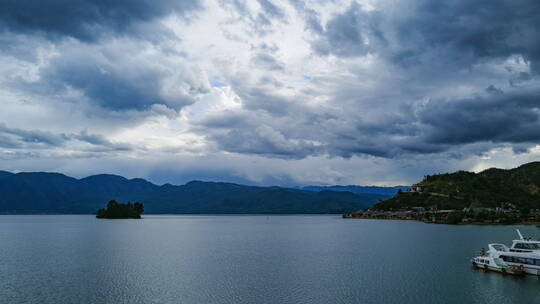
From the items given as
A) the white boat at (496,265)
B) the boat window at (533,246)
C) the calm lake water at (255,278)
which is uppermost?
the boat window at (533,246)

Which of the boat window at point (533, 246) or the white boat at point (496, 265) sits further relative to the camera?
the boat window at point (533, 246)

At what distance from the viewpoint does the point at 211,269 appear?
314ft

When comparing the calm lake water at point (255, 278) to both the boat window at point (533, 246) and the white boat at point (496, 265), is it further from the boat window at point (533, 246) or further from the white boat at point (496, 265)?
the boat window at point (533, 246)

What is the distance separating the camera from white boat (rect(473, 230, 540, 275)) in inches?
3391

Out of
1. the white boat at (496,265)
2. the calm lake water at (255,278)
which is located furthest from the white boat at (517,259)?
the calm lake water at (255,278)

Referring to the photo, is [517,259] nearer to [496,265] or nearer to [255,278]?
[496,265]

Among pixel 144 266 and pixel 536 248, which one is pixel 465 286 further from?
pixel 144 266

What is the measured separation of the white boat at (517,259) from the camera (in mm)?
86125

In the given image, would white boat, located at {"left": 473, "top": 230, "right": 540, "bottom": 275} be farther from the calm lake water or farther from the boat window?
the calm lake water

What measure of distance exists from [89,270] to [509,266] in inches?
3801

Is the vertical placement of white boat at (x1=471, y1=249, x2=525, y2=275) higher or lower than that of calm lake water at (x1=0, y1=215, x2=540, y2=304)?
higher

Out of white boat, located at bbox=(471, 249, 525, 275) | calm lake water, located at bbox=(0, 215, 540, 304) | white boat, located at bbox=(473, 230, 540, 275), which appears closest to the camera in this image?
calm lake water, located at bbox=(0, 215, 540, 304)

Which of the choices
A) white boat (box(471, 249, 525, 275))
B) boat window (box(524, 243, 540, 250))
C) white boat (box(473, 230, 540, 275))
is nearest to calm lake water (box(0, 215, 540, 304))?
white boat (box(471, 249, 525, 275))

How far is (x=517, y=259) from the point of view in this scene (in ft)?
295
